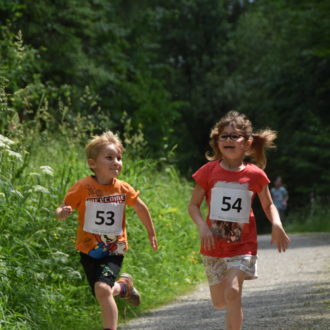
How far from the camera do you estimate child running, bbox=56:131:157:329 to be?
19.5ft

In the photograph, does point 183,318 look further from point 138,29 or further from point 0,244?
point 138,29

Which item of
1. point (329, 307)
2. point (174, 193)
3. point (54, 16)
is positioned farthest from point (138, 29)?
point (329, 307)

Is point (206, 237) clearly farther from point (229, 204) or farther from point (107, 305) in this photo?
point (107, 305)

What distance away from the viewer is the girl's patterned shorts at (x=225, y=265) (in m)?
5.63

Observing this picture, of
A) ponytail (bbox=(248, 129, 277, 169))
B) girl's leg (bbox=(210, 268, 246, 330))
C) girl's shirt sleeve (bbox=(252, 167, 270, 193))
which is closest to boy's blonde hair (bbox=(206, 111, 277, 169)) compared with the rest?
ponytail (bbox=(248, 129, 277, 169))

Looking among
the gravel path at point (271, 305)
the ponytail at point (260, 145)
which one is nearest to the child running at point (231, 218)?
the ponytail at point (260, 145)

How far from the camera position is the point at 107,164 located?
6.00 meters

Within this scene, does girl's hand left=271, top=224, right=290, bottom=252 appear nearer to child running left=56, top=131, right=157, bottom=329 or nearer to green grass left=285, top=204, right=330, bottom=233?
child running left=56, top=131, right=157, bottom=329

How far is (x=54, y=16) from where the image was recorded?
19.3m

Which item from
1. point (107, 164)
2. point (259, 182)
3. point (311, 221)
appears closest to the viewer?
point (259, 182)

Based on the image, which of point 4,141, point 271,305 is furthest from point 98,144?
point 271,305

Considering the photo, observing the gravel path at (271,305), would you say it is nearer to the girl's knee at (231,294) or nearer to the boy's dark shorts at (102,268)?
the girl's knee at (231,294)

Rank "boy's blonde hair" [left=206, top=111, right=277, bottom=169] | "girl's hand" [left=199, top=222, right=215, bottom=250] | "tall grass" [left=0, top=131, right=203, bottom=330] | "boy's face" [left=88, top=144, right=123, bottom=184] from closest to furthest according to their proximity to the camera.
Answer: "girl's hand" [left=199, top=222, right=215, bottom=250] < "boy's blonde hair" [left=206, top=111, right=277, bottom=169] < "boy's face" [left=88, top=144, right=123, bottom=184] < "tall grass" [left=0, top=131, right=203, bottom=330]

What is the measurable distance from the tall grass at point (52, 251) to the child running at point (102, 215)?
0.45m
